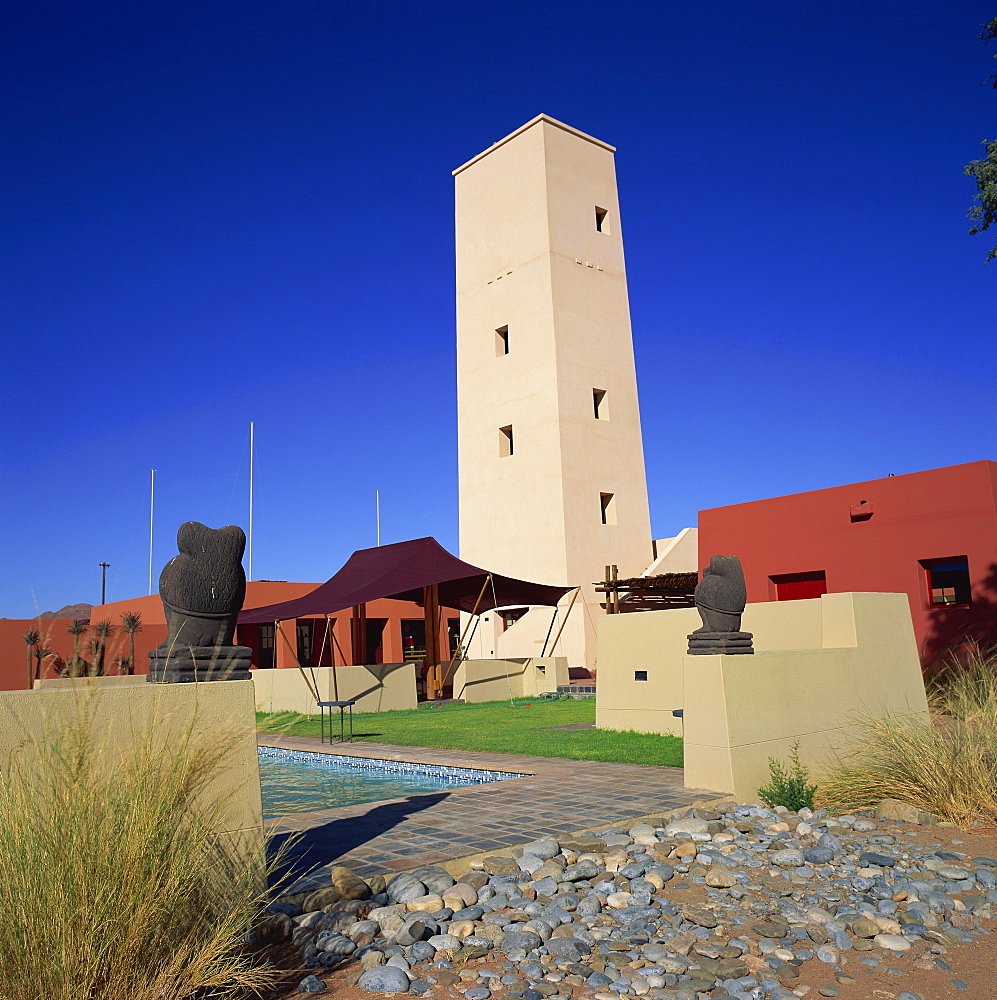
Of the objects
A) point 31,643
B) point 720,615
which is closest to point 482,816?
point 720,615

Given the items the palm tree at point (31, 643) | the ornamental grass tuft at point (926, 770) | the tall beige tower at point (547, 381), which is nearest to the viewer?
the palm tree at point (31, 643)

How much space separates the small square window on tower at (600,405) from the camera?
2495 centimetres

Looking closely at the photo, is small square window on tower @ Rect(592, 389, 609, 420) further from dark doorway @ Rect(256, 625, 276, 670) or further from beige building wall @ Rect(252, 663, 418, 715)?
dark doorway @ Rect(256, 625, 276, 670)

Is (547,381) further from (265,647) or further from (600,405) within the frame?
(265,647)

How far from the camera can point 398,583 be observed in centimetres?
1567

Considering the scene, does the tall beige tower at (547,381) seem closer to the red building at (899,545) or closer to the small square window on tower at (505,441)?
the small square window on tower at (505,441)

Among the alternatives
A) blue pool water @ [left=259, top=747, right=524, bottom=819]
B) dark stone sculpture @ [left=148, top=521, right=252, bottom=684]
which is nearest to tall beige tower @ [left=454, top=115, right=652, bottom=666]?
blue pool water @ [left=259, top=747, right=524, bottom=819]

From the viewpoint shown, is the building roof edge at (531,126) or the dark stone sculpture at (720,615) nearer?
the dark stone sculpture at (720,615)

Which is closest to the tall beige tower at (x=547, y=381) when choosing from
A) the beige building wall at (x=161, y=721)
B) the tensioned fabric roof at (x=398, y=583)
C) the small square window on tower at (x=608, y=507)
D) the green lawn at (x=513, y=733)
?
the small square window on tower at (x=608, y=507)

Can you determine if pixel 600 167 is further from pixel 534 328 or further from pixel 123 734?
pixel 123 734

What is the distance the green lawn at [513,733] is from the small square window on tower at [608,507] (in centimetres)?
913

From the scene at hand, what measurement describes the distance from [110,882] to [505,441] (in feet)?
75.8

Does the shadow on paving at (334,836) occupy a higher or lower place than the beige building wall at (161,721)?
lower

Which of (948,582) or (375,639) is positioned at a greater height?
(948,582)
